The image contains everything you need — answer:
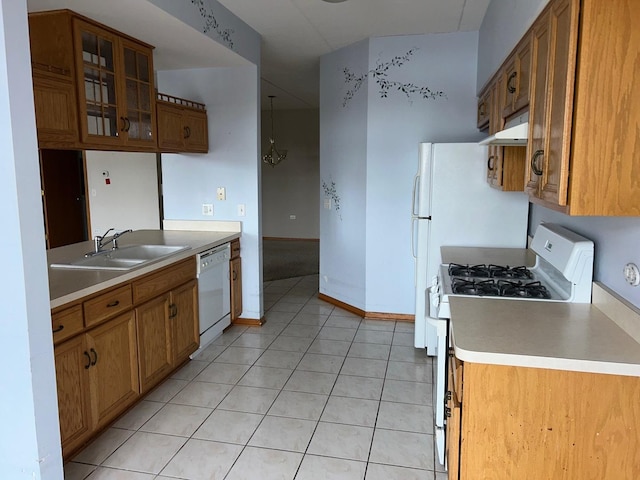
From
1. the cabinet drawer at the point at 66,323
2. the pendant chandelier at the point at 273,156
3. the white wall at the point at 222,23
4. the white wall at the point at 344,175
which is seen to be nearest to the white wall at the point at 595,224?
the white wall at the point at 344,175

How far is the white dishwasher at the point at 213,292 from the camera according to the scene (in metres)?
3.59

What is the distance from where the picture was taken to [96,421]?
237cm

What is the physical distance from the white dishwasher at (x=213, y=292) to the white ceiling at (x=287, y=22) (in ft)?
5.03

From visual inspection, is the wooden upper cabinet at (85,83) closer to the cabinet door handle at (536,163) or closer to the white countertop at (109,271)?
the white countertop at (109,271)

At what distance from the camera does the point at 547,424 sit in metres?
1.52

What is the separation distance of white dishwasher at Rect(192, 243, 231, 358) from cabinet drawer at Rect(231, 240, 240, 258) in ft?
0.26

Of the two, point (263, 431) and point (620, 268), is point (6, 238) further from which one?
point (620, 268)

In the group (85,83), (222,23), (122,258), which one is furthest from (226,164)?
(85,83)

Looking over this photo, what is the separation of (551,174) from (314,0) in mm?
2314

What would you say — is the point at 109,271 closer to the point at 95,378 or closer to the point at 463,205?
the point at 95,378

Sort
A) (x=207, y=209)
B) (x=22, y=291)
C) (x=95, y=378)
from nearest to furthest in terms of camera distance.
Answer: (x=22, y=291) < (x=95, y=378) < (x=207, y=209)

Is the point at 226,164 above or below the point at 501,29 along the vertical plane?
below

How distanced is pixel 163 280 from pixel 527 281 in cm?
218

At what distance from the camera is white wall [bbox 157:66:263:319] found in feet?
13.5
